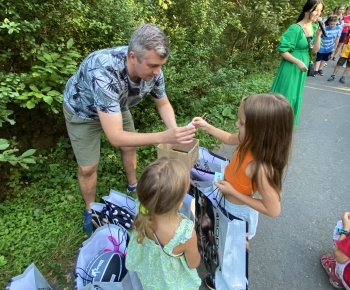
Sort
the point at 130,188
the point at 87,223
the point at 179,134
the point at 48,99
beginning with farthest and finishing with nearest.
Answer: the point at 130,188 < the point at 87,223 < the point at 48,99 < the point at 179,134

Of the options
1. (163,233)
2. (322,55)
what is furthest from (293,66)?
(322,55)

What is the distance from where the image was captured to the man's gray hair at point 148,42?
1610 millimetres

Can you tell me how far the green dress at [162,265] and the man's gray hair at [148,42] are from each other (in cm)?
109

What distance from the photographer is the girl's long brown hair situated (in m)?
1.50

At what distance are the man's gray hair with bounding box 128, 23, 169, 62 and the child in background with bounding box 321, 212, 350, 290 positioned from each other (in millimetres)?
1875

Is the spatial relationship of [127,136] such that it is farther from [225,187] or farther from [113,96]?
[225,187]

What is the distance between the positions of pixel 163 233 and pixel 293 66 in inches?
132

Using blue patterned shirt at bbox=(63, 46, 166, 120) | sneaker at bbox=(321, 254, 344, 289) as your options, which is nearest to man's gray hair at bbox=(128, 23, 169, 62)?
blue patterned shirt at bbox=(63, 46, 166, 120)

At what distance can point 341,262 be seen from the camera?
71.9 inches

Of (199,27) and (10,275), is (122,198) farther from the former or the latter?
(199,27)

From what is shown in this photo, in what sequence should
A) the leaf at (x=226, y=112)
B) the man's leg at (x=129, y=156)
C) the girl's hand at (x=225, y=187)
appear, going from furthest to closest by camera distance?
the leaf at (x=226, y=112) → the man's leg at (x=129, y=156) → the girl's hand at (x=225, y=187)

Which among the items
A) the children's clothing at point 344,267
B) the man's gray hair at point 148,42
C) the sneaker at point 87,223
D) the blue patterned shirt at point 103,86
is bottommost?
the sneaker at point 87,223

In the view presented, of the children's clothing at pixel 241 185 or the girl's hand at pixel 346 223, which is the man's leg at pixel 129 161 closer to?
the children's clothing at pixel 241 185

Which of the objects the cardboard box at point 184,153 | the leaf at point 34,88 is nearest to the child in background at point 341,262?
the cardboard box at point 184,153
